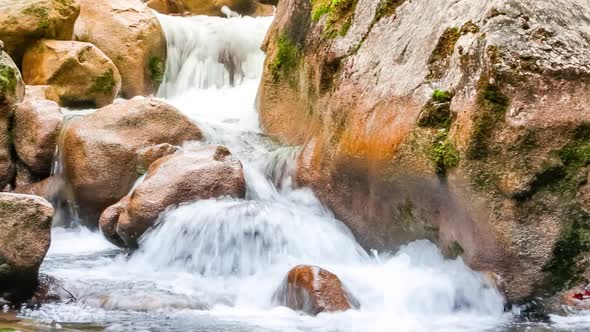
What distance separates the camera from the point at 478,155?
500 cm

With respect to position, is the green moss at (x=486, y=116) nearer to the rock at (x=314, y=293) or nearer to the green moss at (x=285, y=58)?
the rock at (x=314, y=293)

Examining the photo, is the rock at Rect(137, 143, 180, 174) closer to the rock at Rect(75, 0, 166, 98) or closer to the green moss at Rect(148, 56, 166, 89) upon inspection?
the rock at Rect(75, 0, 166, 98)

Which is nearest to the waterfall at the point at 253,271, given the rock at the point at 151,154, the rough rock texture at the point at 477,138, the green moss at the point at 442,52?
the rough rock texture at the point at 477,138

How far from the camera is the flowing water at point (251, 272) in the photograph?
15.1 ft

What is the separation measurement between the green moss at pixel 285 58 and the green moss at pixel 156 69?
370 centimetres

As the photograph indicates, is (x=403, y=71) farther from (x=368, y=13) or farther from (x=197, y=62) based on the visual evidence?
(x=197, y=62)

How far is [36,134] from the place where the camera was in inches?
316

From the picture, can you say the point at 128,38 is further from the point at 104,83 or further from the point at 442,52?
the point at 442,52

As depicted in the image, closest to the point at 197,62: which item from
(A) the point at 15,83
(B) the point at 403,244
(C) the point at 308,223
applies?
(A) the point at 15,83

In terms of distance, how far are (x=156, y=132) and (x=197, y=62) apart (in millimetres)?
5503

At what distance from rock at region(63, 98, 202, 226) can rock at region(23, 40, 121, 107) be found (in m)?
2.46

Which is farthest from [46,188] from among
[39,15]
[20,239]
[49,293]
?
[39,15]

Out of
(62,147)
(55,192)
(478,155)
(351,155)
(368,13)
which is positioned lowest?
(55,192)

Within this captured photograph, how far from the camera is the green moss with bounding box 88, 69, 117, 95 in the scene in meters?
10.2
